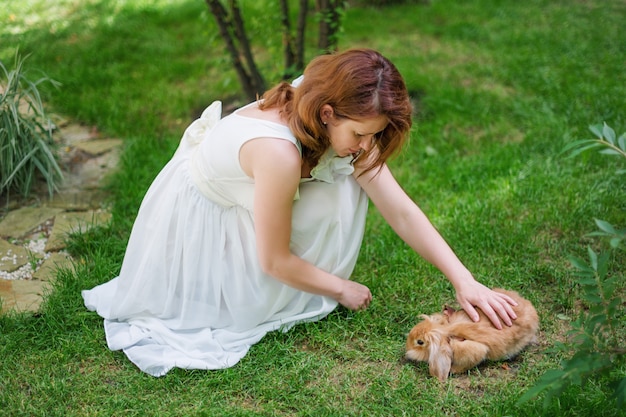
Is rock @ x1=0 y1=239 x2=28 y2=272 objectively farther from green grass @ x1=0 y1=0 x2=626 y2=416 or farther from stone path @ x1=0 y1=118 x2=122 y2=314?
green grass @ x1=0 y1=0 x2=626 y2=416

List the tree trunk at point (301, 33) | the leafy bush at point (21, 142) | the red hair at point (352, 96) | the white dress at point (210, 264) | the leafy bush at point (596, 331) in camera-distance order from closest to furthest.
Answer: the leafy bush at point (596, 331) → the red hair at point (352, 96) → the white dress at point (210, 264) → the leafy bush at point (21, 142) → the tree trunk at point (301, 33)

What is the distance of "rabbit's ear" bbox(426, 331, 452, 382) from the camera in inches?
91.8

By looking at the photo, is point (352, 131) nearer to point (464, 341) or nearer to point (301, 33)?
point (464, 341)

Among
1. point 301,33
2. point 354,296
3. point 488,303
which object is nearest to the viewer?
point 488,303

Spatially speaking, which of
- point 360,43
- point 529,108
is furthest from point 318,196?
point 360,43

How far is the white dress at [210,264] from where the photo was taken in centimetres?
252

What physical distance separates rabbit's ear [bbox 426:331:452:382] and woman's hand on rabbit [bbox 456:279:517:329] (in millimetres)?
166

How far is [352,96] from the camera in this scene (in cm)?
211

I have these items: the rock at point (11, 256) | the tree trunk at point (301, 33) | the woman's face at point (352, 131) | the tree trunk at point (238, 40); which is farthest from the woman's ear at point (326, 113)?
the tree trunk at point (301, 33)

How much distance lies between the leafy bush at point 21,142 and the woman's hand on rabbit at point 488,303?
2.25m

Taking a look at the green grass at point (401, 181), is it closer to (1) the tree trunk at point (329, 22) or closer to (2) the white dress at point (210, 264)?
(2) the white dress at point (210, 264)

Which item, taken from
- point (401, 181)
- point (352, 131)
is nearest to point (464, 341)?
point (352, 131)

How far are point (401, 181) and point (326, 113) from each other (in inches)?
66.2

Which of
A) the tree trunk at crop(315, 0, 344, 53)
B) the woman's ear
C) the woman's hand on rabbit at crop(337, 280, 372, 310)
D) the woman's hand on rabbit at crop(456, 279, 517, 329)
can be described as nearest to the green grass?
the woman's hand on rabbit at crop(337, 280, 372, 310)
